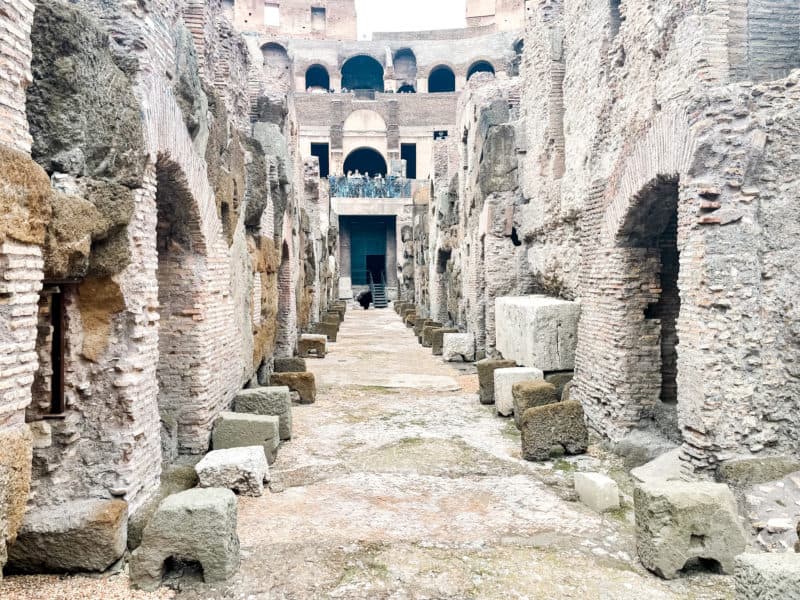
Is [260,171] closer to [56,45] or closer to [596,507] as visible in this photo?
[56,45]

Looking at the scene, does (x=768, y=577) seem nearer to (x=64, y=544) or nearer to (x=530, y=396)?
(x=64, y=544)

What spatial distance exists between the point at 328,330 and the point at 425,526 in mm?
11833

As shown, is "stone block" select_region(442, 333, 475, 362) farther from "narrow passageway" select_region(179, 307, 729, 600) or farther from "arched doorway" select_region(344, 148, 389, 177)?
"arched doorway" select_region(344, 148, 389, 177)

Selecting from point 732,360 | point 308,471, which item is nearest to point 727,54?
point 732,360

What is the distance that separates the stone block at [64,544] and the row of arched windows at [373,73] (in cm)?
4119

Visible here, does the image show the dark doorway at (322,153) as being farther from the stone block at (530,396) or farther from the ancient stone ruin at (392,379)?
the stone block at (530,396)

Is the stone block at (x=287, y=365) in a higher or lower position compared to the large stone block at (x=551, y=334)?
lower

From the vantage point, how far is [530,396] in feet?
22.3

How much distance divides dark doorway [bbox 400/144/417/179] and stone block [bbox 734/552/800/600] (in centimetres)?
3697

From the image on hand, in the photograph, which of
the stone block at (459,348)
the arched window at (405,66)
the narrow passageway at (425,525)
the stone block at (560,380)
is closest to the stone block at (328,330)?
the stone block at (459,348)

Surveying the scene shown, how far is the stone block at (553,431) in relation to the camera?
5828 mm

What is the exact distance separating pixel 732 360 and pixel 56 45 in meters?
4.69

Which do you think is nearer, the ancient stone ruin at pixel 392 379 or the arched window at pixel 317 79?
the ancient stone ruin at pixel 392 379

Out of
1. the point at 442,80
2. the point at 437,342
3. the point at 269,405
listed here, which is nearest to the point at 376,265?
the point at 442,80
